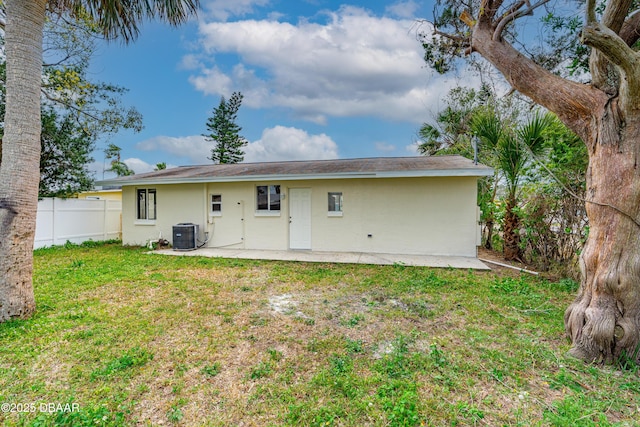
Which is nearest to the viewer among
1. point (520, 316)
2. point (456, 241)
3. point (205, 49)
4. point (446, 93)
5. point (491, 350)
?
point (491, 350)

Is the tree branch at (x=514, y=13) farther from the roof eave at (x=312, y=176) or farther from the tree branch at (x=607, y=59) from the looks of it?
the roof eave at (x=312, y=176)

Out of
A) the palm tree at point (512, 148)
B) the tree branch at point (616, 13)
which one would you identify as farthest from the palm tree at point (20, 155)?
the palm tree at point (512, 148)

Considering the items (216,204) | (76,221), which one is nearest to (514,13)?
(216,204)

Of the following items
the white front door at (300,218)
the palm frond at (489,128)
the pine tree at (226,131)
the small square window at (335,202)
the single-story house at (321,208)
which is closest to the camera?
the palm frond at (489,128)

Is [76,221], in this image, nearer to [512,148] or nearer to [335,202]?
[335,202]

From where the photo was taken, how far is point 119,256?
28.1ft

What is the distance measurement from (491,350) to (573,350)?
32.8 inches

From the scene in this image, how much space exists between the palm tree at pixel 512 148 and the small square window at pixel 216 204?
28.1ft

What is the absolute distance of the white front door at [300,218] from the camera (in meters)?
9.54

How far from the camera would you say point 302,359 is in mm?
3053

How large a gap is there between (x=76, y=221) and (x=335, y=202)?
404 inches

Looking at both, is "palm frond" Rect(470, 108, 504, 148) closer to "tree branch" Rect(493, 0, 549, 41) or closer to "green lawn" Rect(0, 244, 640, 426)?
"tree branch" Rect(493, 0, 549, 41)

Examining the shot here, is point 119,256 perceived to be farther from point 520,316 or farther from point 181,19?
point 520,316

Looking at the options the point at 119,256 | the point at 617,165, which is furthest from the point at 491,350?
the point at 119,256
